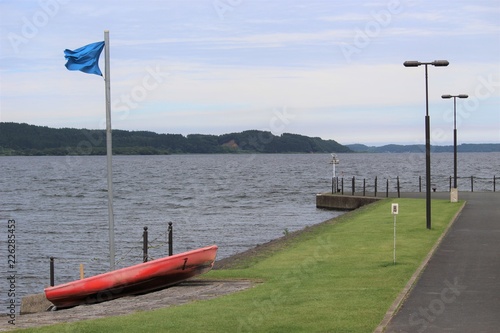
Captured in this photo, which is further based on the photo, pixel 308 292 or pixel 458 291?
pixel 308 292

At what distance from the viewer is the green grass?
12.6m

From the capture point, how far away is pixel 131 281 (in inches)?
694

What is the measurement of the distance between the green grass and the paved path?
438 mm

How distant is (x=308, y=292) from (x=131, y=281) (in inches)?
177

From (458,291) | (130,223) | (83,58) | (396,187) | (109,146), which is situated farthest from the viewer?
(396,187)

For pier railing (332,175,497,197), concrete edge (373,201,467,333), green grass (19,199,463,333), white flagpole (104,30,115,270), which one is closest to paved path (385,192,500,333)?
concrete edge (373,201,467,333)

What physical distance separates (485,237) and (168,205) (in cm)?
3786

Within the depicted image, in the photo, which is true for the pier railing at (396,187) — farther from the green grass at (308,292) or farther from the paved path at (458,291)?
the paved path at (458,291)

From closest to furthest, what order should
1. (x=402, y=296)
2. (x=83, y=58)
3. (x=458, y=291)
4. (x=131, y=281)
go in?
1. (x=402, y=296)
2. (x=458, y=291)
3. (x=131, y=281)
4. (x=83, y=58)

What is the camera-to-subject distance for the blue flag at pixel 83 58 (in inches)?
704

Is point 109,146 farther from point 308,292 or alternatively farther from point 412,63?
point 412,63

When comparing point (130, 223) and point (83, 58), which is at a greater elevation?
point (83, 58)

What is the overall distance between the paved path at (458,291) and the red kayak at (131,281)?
5.24 metres

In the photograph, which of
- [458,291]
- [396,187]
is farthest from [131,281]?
[396,187]
